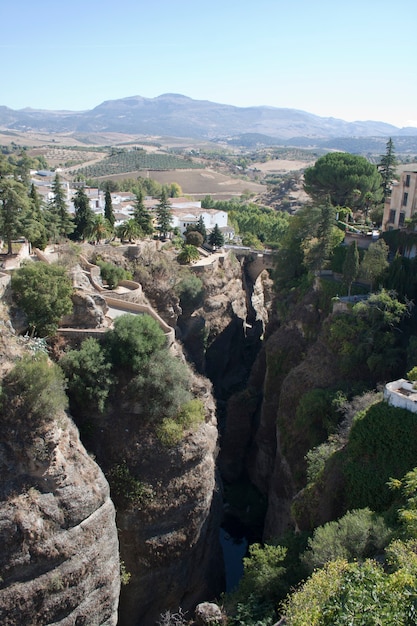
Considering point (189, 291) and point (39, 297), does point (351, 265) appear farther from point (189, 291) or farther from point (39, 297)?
point (39, 297)

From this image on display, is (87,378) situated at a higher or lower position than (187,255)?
lower

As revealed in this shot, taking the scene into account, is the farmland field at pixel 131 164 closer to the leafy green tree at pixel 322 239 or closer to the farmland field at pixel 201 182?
the farmland field at pixel 201 182

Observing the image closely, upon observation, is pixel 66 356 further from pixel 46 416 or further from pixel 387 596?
pixel 387 596

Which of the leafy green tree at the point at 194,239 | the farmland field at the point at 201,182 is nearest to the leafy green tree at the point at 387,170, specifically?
the leafy green tree at the point at 194,239

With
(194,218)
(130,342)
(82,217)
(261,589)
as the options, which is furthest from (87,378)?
(194,218)

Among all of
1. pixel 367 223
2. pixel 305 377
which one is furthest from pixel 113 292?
pixel 367 223

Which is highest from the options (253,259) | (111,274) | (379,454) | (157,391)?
(111,274)
